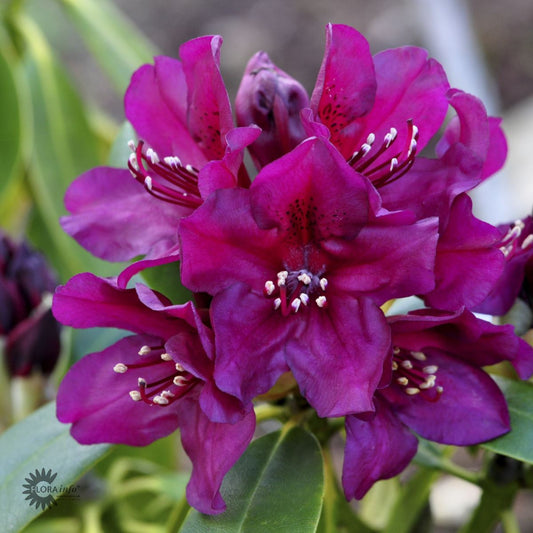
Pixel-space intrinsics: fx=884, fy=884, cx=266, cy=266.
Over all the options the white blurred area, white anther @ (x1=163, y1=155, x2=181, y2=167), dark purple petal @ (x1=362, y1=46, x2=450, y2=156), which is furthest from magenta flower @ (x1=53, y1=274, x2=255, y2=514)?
the white blurred area

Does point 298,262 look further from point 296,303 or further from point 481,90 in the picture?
point 481,90

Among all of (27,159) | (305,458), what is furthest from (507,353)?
(27,159)

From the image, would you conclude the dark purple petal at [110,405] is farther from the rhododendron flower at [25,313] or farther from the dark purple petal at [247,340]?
the rhododendron flower at [25,313]

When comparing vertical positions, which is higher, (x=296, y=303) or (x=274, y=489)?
(x=296, y=303)

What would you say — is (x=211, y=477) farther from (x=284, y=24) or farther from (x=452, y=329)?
(x=284, y=24)

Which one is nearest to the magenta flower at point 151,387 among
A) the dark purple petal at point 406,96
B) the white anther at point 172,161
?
the white anther at point 172,161

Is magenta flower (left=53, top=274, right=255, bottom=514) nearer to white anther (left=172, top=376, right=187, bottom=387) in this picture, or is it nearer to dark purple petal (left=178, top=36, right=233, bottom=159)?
white anther (left=172, top=376, right=187, bottom=387)

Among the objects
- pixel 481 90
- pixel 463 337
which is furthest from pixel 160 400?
pixel 481 90
